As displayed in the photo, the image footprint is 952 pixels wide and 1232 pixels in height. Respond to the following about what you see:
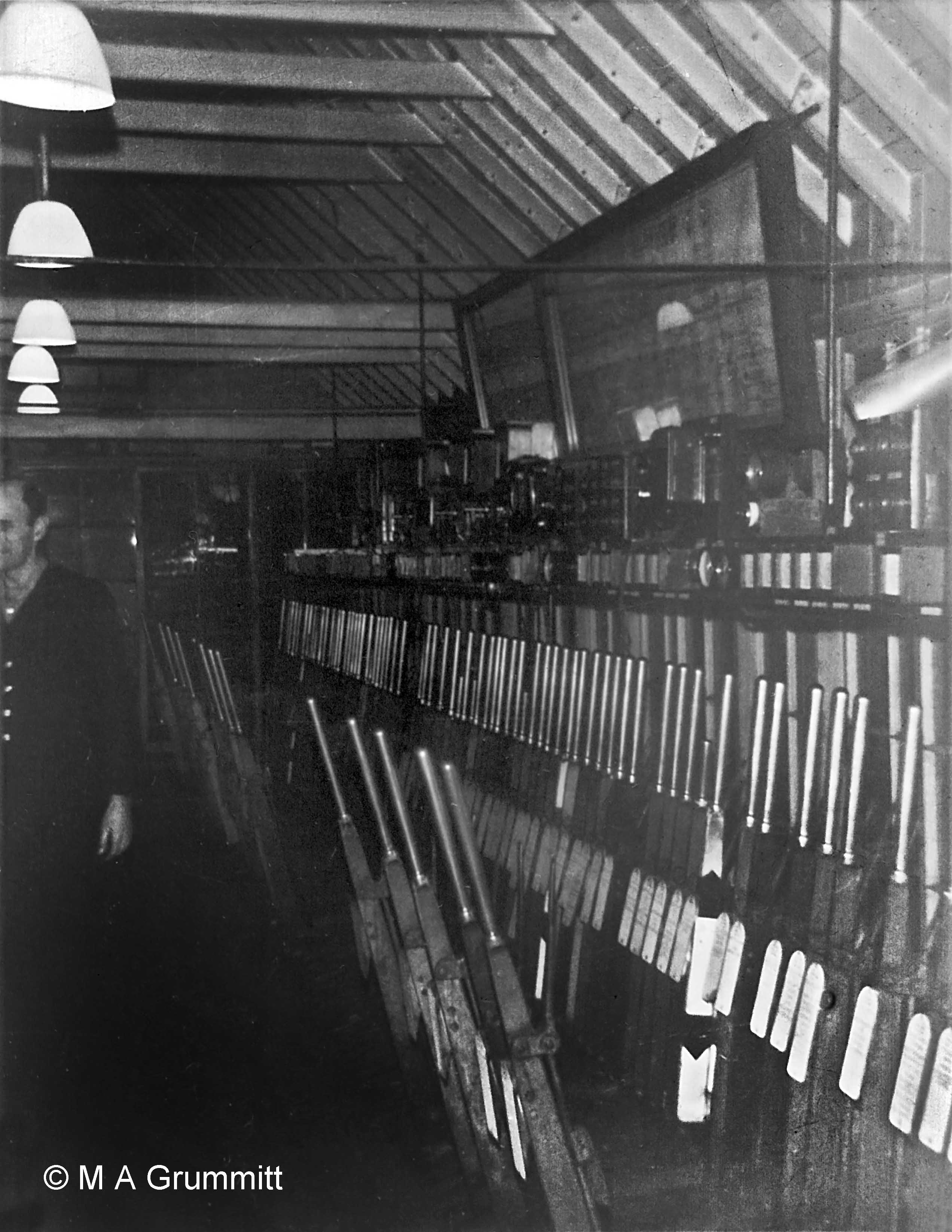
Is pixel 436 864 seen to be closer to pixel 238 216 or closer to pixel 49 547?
pixel 49 547

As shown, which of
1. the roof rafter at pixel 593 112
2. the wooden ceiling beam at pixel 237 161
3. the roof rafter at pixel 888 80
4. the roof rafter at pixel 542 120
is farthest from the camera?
the wooden ceiling beam at pixel 237 161

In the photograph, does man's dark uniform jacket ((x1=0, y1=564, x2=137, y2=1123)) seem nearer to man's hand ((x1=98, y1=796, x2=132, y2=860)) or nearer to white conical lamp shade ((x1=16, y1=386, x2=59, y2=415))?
man's hand ((x1=98, y1=796, x2=132, y2=860))

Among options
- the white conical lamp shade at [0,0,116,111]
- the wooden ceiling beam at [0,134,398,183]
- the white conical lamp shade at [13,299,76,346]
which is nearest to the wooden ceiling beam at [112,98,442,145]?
the wooden ceiling beam at [0,134,398,183]

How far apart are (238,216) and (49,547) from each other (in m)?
1.55

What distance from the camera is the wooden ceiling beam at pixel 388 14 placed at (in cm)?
310

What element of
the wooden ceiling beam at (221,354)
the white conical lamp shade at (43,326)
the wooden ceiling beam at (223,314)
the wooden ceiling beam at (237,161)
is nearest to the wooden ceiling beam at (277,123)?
the wooden ceiling beam at (237,161)

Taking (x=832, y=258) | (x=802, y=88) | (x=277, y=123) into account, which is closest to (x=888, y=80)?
(x=802, y=88)

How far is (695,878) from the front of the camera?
2.58 meters

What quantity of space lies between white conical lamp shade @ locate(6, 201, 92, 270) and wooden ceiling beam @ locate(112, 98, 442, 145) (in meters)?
1.25

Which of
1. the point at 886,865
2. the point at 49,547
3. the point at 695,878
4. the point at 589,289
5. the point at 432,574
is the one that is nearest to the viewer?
the point at 886,865

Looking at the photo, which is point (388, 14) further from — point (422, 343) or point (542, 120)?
point (422, 343)

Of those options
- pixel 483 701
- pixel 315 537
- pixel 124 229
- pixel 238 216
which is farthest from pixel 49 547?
pixel 124 229

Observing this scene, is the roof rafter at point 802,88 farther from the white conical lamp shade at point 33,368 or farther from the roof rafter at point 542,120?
the white conical lamp shade at point 33,368

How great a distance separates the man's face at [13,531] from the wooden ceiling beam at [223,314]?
0.60 m
